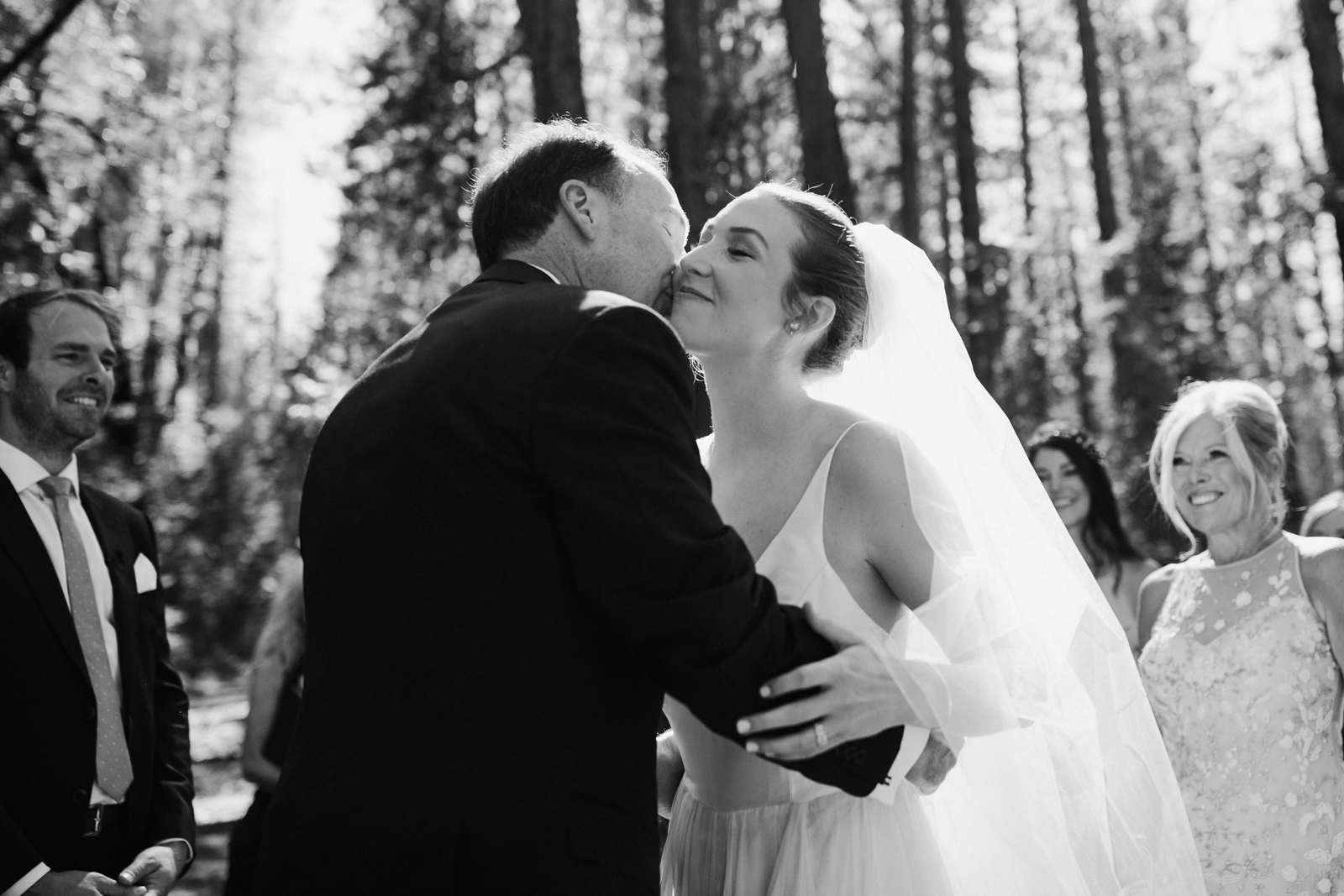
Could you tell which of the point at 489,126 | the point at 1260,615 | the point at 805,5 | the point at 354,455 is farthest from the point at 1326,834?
the point at 489,126

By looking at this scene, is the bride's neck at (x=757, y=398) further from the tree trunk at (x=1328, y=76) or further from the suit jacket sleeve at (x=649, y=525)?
the tree trunk at (x=1328, y=76)

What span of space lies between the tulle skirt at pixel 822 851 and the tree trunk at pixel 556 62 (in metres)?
5.98

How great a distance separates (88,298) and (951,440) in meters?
2.90

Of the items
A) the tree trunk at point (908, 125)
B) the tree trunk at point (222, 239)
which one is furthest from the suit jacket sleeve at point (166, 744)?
the tree trunk at point (908, 125)

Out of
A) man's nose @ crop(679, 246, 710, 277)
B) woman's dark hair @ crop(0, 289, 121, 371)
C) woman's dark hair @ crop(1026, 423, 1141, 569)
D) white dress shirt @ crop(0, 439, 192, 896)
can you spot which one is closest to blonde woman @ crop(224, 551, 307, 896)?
white dress shirt @ crop(0, 439, 192, 896)

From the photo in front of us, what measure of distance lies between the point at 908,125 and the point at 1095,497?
1161cm

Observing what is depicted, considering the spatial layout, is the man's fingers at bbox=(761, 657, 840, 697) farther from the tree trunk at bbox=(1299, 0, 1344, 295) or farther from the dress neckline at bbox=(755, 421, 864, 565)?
the tree trunk at bbox=(1299, 0, 1344, 295)

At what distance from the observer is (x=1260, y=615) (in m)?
3.94

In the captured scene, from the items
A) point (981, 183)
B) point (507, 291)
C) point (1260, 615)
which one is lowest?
point (1260, 615)

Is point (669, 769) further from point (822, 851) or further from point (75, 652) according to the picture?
point (75, 652)

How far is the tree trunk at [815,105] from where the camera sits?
9.05 meters

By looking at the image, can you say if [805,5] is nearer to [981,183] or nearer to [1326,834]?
[1326,834]

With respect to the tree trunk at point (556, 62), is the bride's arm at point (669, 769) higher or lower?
lower

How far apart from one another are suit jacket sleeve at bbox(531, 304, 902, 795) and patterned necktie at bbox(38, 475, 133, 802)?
223 centimetres
